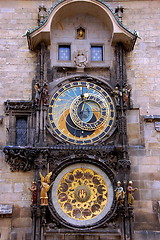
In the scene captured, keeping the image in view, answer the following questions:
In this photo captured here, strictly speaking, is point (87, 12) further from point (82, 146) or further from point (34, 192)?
point (34, 192)

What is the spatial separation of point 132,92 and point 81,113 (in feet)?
5.20

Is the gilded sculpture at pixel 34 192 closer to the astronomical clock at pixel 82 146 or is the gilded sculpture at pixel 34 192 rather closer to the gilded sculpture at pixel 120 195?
the astronomical clock at pixel 82 146

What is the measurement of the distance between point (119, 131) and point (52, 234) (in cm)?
312

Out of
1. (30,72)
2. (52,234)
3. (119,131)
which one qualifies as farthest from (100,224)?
(30,72)

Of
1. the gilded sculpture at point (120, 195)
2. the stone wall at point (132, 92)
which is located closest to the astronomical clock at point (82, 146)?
the gilded sculpture at point (120, 195)

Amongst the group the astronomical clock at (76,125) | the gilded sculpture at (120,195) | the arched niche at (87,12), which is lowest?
the gilded sculpture at (120,195)

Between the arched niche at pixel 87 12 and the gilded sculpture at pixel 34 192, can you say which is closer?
the gilded sculpture at pixel 34 192

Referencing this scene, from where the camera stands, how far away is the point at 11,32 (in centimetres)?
1295

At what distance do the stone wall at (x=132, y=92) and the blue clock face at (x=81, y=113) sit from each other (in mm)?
691

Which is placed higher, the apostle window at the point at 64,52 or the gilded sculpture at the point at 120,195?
the apostle window at the point at 64,52

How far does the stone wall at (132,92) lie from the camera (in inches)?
440

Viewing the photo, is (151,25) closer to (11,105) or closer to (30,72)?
(30,72)

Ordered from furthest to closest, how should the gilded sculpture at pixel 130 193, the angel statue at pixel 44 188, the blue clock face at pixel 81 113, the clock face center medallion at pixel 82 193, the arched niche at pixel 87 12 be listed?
the arched niche at pixel 87 12 → the blue clock face at pixel 81 113 → the clock face center medallion at pixel 82 193 → the gilded sculpture at pixel 130 193 → the angel statue at pixel 44 188

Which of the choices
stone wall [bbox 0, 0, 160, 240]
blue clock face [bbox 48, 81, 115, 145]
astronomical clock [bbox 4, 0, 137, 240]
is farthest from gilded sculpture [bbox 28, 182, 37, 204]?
blue clock face [bbox 48, 81, 115, 145]
